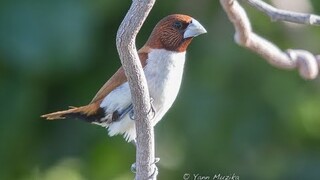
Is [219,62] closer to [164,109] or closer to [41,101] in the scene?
[41,101]

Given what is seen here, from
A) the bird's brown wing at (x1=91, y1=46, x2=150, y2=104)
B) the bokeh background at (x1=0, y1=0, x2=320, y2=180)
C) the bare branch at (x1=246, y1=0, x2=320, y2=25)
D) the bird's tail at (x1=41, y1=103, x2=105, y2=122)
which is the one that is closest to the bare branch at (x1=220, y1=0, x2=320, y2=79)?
the bare branch at (x1=246, y1=0, x2=320, y2=25)

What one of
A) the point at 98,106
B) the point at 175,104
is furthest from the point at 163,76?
the point at 175,104

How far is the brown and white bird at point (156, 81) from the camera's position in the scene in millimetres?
3090

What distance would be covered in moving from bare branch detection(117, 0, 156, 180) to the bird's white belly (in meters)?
0.40

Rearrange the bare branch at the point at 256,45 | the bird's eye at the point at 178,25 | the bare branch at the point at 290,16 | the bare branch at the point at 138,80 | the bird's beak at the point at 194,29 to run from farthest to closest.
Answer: the bird's eye at the point at 178,25 → the bird's beak at the point at 194,29 → the bare branch at the point at 256,45 → the bare branch at the point at 290,16 → the bare branch at the point at 138,80

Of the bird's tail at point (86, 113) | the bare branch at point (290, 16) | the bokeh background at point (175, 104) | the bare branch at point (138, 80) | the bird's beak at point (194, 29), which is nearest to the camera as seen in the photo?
the bare branch at point (138, 80)

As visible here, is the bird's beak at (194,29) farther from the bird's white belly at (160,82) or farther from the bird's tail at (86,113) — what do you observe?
the bird's tail at (86,113)

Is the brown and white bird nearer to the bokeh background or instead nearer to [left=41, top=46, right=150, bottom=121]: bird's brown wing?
[left=41, top=46, right=150, bottom=121]: bird's brown wing

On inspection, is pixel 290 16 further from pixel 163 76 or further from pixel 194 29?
pixel 163 76

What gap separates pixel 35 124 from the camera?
5840mm

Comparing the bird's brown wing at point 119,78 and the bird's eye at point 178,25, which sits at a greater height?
the bird's eye at point 178,25

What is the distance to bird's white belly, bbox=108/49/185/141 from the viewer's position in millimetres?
3064

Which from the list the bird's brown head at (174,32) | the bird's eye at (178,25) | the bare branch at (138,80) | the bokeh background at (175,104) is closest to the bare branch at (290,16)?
the bare branch at (138,80)

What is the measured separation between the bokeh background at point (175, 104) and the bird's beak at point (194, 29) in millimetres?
2106
